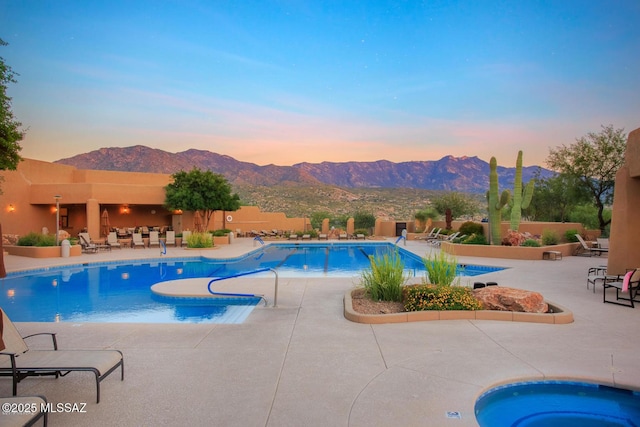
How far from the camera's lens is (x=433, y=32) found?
19938mm

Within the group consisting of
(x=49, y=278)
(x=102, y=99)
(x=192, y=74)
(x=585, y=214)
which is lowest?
(x=49, y=278)

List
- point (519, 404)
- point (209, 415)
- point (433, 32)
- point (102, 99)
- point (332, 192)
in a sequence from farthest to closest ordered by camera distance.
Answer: point (332, 192), point (102, 99), point (433, 32), point (519, 404), point (209, 415)

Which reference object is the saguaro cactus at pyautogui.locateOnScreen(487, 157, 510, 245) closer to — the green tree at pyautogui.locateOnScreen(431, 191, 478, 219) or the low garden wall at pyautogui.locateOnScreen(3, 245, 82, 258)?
the green tree at pyautogui.locateOnScreen(431, 191, 478, 219)

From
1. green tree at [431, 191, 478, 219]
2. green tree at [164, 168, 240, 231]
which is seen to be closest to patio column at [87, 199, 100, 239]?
green tree at [164, 168, 240, 231]

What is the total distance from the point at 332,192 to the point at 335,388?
4938 centimetres

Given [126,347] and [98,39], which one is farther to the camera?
[98,39]

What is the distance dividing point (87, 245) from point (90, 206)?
451 cm

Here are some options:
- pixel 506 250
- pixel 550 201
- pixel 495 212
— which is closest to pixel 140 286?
pixel 506 250

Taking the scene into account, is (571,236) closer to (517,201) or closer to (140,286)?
(517,201)

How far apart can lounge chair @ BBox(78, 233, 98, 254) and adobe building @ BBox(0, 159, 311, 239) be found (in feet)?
11.1

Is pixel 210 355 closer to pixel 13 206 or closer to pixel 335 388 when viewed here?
pixel 335 388

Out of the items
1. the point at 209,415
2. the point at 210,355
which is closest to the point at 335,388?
the point at 209,415

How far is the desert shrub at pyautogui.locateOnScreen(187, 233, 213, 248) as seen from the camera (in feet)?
58.5

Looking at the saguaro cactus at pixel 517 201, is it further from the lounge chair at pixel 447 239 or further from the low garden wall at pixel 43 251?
the low garden wall at pixel 43 251
